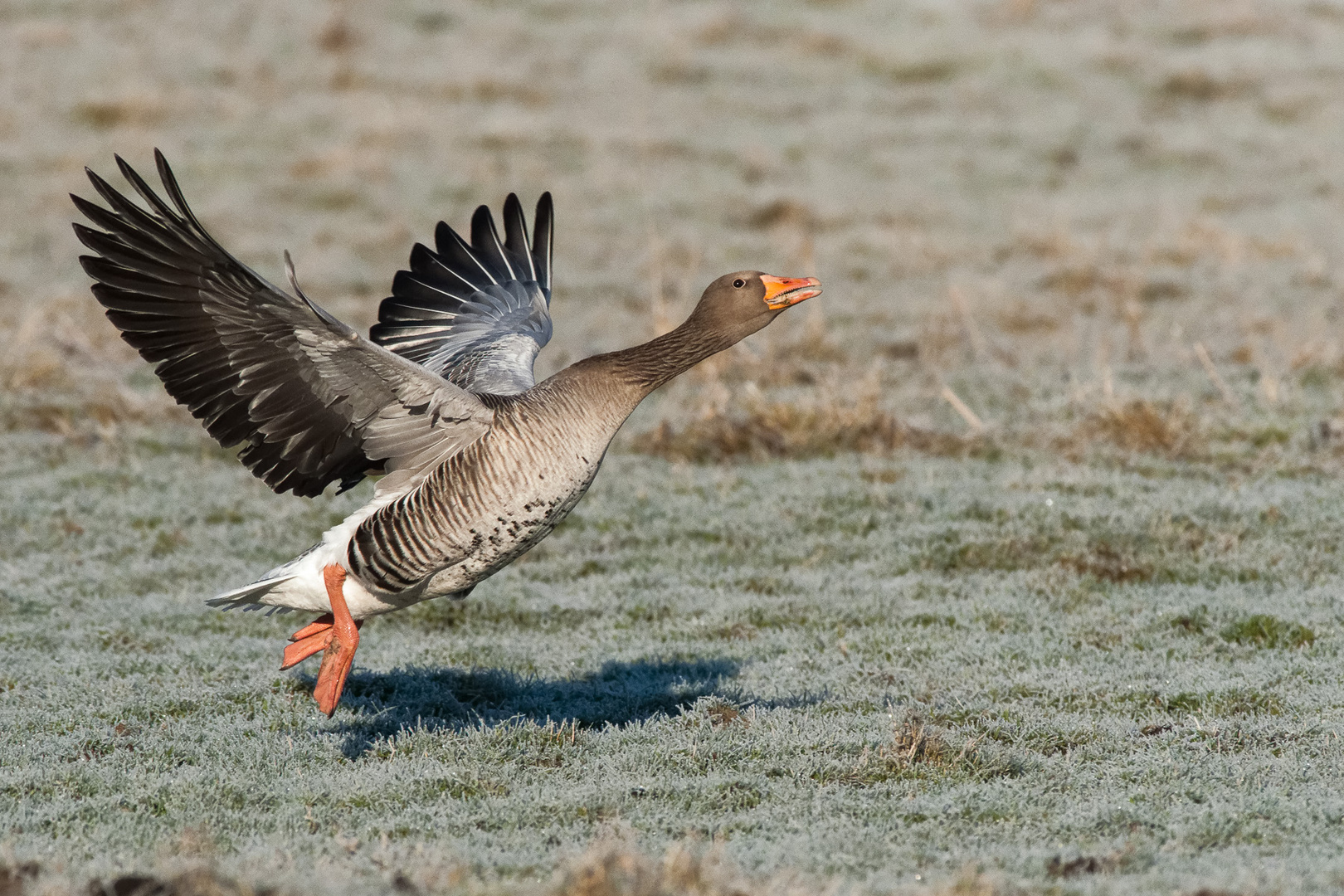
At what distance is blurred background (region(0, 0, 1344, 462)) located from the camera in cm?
1360

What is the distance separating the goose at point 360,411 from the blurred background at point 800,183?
18.7ft

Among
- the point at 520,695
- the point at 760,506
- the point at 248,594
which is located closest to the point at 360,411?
the point at 248,594

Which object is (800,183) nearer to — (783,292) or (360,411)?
(783,292)

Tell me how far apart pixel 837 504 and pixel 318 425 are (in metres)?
5.27

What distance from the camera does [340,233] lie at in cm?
1992

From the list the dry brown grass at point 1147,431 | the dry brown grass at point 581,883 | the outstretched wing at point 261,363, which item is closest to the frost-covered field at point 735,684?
the dry brown grass at point 581,883

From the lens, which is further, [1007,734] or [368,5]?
[368,5]

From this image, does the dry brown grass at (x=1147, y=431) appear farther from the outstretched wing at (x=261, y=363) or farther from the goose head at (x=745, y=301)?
the outstretched wing at (x=261, y=363)

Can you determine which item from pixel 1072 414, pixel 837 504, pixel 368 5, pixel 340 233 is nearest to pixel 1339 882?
pixel 837 504

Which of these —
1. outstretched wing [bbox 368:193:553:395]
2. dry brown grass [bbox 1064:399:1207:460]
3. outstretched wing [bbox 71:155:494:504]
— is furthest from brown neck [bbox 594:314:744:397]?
dry brown grass [bbox 1064:399:1207:460]

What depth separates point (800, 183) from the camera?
22.4 metres

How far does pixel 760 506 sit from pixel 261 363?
5373mm

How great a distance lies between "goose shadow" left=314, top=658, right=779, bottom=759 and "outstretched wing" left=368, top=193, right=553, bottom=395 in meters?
1.74

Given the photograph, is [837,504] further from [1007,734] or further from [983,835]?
[983,835]
